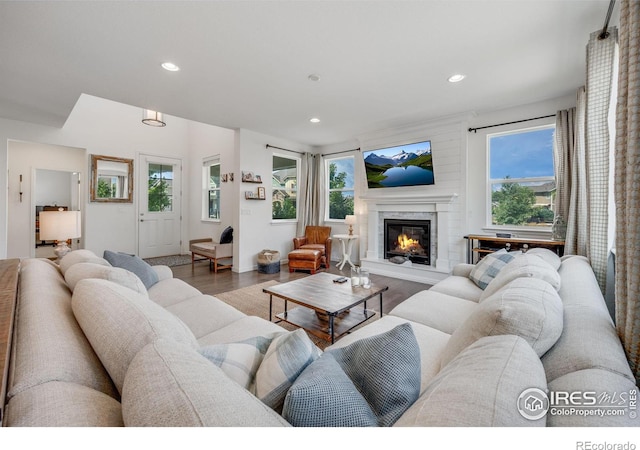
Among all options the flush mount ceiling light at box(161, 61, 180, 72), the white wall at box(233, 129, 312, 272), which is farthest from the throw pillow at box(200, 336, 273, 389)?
the white wall at box(233, 129, 312, 272)

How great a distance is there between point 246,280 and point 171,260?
2.47 meters

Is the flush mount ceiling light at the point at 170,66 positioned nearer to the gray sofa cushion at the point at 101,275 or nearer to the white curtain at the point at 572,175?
the gray sofa cushion at the point at 101,275

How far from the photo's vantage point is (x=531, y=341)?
772mm

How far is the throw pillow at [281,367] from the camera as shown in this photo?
66 cm

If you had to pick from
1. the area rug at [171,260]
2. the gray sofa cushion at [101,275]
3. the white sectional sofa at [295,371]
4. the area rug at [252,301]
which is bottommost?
the area rug at [252,301]

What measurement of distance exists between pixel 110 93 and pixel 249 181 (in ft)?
7.19

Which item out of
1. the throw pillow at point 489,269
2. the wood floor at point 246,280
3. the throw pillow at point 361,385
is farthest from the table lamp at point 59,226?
the throw pillow at point 489,269

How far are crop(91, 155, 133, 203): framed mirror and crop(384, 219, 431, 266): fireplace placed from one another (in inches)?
210

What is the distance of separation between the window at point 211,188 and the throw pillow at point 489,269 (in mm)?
5197

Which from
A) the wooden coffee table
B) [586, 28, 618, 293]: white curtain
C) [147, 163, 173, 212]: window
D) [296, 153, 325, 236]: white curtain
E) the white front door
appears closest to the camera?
[586, 28, 618, 293]: white curtain

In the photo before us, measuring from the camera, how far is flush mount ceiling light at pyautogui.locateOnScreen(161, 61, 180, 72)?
8.43ft

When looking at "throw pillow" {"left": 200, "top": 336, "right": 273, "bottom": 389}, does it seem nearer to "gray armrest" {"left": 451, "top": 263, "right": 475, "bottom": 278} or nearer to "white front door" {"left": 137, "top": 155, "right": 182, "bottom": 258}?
"gray armrest" {"left": 451, "top": 263, "right": 475, "bottom": 278}

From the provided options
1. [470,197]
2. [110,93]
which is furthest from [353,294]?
[110,93]
